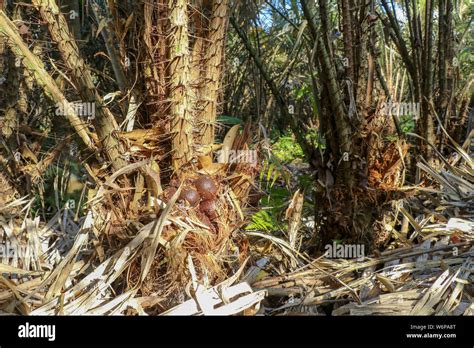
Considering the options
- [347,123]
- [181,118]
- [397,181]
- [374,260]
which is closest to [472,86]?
[397,181]

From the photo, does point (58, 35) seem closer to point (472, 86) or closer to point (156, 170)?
point (156, 170)

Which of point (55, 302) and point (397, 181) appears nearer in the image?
point (55, 302)

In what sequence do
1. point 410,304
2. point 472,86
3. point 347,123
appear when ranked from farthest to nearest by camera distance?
point 472,86
point 347,123
point 410,304

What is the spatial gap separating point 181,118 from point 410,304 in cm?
64

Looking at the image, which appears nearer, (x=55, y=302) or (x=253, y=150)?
(x=55, y=302)

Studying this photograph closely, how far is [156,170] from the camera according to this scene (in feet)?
4.29

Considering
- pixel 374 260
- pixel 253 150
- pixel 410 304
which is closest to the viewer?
pixel 410 304

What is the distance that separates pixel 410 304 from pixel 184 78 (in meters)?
0.69

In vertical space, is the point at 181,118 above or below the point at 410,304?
above

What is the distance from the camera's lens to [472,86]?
2783mm

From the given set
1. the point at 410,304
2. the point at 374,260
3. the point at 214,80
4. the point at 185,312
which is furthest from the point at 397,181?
the point at 185,312
